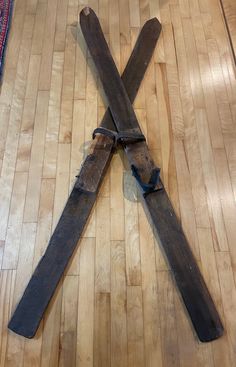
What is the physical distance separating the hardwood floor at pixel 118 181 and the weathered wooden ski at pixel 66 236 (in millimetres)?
35

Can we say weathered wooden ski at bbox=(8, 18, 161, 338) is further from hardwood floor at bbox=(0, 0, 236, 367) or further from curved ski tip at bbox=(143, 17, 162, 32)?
curved ski tip at bbox=(143, 17, 162, 32)

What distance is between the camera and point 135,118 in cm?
124

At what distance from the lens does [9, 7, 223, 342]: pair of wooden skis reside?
962 millimetres

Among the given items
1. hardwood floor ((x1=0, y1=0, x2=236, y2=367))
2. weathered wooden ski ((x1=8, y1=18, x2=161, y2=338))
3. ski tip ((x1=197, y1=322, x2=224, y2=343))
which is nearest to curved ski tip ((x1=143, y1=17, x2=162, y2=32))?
Result: hardwood floor ((x1=0, y1=0, x2=236, y2=367))

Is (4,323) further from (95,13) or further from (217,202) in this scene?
(95,13)

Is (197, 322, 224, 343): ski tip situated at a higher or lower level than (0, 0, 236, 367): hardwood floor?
lower

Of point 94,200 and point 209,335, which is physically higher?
point 94,200

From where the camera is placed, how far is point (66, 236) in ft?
3.46

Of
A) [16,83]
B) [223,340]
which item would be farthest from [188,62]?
[223,340]

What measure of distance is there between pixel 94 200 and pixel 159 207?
0.77 ft

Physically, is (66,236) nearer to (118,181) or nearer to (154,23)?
(118,181)

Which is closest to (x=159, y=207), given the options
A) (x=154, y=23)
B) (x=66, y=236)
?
(x=66, y=236)

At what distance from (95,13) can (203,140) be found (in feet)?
2.83

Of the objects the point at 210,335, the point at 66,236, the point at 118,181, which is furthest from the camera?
the point at 118,181
